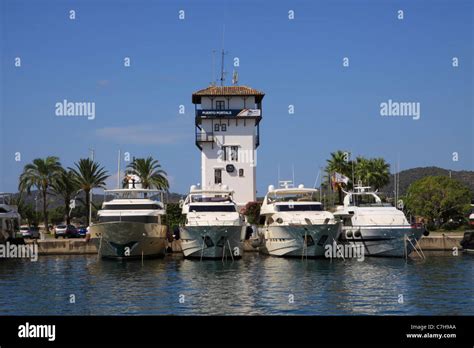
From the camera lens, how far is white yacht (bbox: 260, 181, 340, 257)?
40.1m

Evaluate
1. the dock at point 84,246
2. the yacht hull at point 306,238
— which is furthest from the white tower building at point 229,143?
the yacht hull at point 306,238

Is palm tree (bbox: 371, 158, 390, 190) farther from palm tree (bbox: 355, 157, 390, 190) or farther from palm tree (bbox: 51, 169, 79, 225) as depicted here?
palm tree (bbox: 51, 169, 79, 225)

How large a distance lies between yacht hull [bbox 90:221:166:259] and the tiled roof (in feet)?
103

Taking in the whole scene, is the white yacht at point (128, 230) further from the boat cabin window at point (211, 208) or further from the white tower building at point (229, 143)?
the white tower building at point (229, 143)

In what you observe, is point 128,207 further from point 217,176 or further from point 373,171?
point 373,171

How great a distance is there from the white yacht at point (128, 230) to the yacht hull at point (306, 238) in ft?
26.7

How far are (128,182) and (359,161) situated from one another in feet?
114

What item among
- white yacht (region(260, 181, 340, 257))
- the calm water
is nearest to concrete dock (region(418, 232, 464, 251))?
the calm water

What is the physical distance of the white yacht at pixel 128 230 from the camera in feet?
127

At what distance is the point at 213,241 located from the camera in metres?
39.4

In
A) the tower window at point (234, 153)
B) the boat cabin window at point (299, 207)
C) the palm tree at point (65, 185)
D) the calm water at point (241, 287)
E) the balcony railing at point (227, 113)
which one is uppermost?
the balcony railing at point (227, 113)
